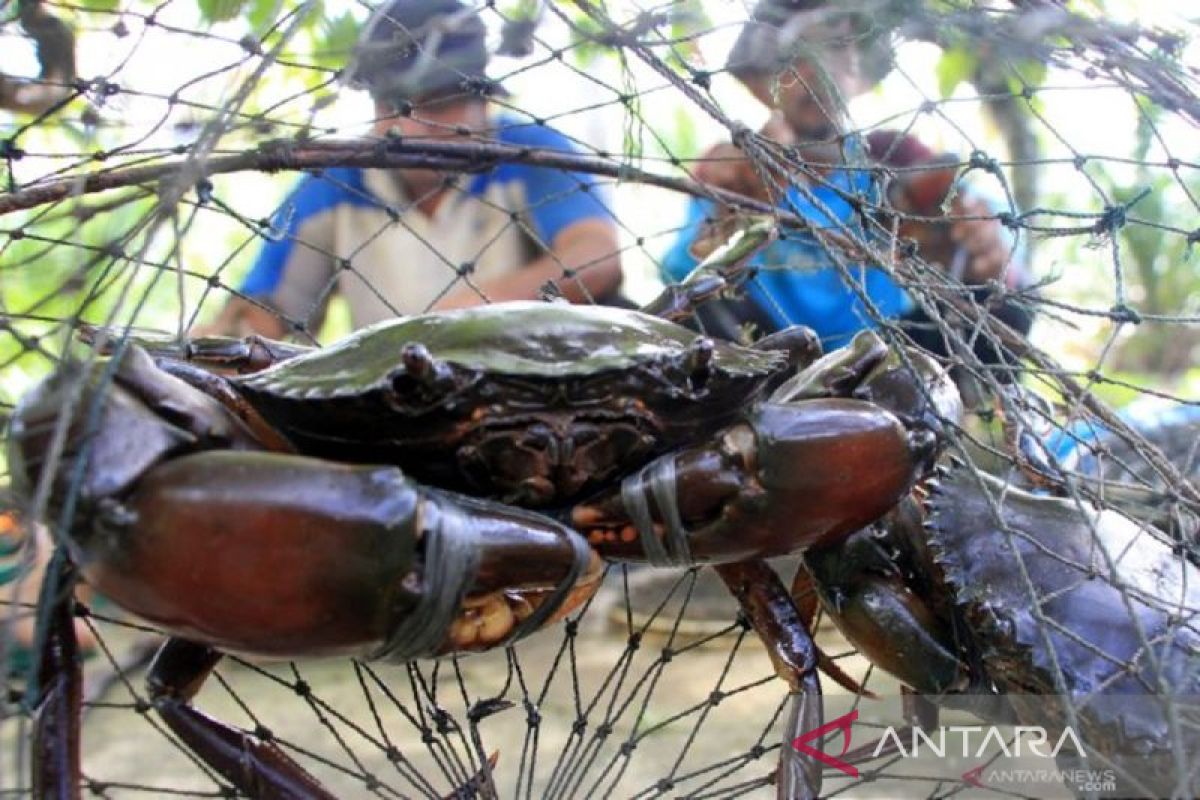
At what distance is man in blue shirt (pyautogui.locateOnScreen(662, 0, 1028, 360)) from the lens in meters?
1.36

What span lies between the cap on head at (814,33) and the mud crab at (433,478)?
0.35m

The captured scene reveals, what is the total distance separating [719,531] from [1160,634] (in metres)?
0.65

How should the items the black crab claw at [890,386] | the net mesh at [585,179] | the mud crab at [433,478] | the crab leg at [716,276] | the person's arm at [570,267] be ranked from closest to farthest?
the mud crab at [433,478], the net mesh at [585,179], the black crab claw at [890,386], the crab leg at [716,276], the person's arm at [570,267]

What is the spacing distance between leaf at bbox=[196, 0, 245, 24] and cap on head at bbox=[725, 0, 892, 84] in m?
0.64

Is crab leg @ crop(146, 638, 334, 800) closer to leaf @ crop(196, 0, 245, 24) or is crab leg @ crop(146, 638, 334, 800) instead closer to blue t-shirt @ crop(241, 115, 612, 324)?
leaf @ crop(196, 0, 245, 24)

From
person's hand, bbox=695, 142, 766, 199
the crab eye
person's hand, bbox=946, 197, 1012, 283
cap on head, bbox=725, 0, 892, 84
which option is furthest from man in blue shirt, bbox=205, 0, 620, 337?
the crab eye

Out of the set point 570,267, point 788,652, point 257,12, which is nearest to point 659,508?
point 788,652

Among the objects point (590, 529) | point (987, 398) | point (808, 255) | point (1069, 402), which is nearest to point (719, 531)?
point (590, 529)

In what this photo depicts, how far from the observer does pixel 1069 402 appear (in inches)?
57.2

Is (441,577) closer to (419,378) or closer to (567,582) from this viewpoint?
(567,582)

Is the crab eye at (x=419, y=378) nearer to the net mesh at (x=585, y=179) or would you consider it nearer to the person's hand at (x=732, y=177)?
the net mesh at (x=585, y=179)

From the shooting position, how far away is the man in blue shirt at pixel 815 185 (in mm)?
1359

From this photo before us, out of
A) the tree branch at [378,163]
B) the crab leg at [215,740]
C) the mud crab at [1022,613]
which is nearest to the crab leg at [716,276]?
the tree branch at [378,163]

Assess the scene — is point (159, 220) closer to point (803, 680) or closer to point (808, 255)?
point (803, 680)
